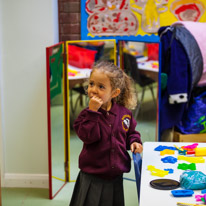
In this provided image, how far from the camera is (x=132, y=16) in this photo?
357 centimetres

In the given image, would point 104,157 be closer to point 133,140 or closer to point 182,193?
point 133,140

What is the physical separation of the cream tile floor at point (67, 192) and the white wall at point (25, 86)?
147 mm

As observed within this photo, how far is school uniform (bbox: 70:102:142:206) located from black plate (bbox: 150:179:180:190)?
1.40 feet

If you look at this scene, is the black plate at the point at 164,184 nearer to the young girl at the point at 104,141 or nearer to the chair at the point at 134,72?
the young girl at the point at 104,141

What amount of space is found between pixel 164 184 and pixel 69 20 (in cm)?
225

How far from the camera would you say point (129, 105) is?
7.47ft

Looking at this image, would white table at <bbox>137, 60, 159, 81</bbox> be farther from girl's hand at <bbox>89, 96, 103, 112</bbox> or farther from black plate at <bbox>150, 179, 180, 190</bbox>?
black plate at <bbox>150, 179, 180, 190</bbox>

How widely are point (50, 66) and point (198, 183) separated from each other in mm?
1807

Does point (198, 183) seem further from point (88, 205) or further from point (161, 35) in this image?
point (161, 35)

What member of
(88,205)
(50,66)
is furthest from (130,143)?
(50,66)

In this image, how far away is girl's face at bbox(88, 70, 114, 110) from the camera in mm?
2033

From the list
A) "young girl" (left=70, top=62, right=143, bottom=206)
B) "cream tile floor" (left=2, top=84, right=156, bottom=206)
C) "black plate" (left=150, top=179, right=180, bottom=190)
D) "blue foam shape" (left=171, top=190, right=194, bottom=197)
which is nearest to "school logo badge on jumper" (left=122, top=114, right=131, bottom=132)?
"young girl" (left=70, top=62, right=143, bottom=206)

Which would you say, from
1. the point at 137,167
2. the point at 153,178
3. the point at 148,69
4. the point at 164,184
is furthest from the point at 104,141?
the point at 148,69

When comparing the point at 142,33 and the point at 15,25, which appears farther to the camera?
the point at 142,33
